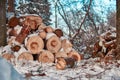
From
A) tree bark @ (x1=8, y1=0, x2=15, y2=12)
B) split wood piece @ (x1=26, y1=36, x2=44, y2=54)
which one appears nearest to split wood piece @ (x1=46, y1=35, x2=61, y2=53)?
split wood piece @ (x1=26, y1=36, x2=44, y2=54)

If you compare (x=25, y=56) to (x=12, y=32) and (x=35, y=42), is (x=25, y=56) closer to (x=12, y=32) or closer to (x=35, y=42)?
(x=35, y=42)

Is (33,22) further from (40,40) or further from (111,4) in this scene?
(111,4)

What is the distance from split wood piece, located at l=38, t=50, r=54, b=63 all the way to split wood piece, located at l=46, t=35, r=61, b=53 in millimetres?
182

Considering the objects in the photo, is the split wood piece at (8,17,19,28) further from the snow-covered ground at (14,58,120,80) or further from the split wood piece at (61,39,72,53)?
the snow-covered ground at (14,58,120,80)

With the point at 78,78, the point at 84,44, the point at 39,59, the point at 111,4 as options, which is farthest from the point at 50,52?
the point at 111,4

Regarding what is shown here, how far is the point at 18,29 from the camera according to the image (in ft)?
36.3

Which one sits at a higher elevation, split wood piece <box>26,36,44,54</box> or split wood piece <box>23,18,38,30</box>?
split wood piece <box>23,18,38,30</box>

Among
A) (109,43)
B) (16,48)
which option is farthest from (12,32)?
(109,43)

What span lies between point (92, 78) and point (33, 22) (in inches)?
194

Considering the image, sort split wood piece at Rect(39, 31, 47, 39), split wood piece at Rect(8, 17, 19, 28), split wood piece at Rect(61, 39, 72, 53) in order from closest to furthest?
split wood piece at Rect(39, 31, 47, 39), split wood piece at Rect(61, 39, 72, 53), split wood piece at Rect(8, 17, 19, 28)

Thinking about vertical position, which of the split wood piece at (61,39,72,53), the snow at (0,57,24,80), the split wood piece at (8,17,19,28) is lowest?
the split wood piece at (61,39,72,53)

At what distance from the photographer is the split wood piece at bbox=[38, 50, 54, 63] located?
1025cm

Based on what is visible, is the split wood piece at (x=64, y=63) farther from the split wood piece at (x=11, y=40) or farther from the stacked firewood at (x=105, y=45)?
the split wood piece at (x=11, y=40)

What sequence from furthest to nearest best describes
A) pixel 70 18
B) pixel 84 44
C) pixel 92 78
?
pixel 70 18, pixel 84 44, pixel 92 78
